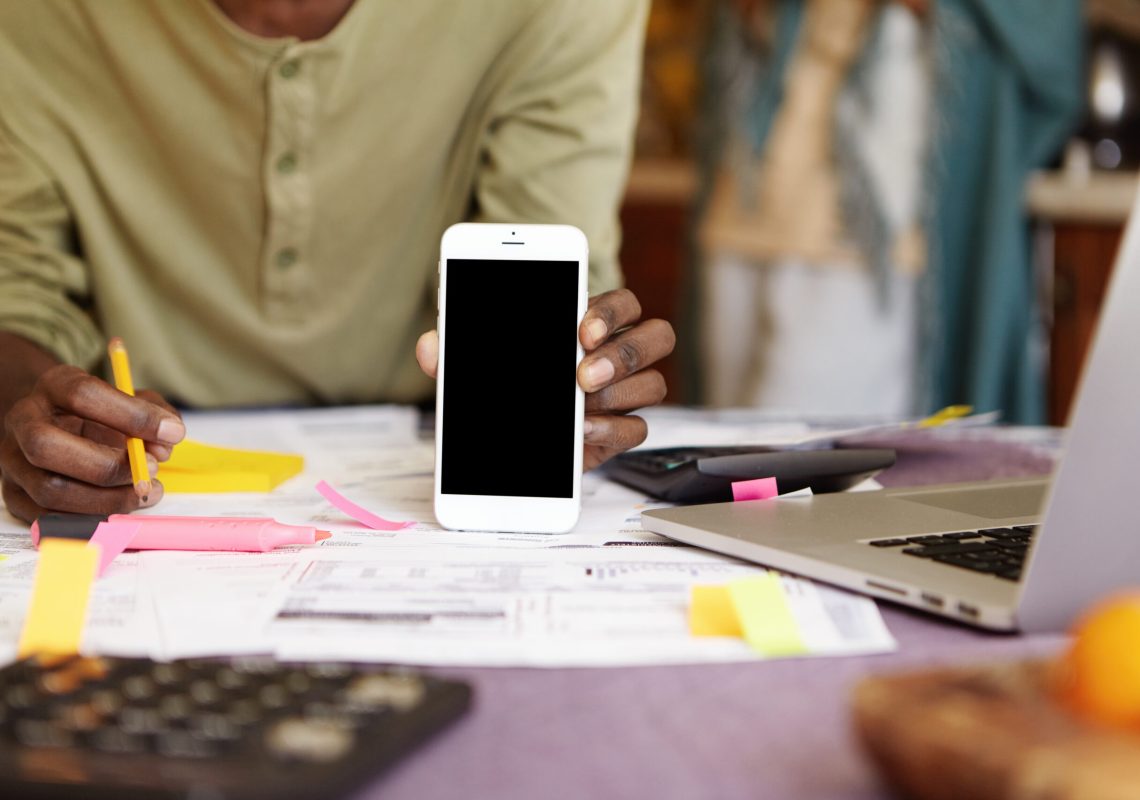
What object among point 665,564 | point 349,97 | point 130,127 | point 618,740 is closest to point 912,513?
point 665,564

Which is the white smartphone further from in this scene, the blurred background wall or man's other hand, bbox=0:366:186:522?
the blurred background wall

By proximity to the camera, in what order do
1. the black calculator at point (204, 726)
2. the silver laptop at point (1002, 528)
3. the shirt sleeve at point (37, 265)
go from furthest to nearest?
the shirt sleeve at point (37, 265), the silver laptop at point (1002, 528), the black calculator at point (204, 726)

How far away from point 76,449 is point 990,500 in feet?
1.91

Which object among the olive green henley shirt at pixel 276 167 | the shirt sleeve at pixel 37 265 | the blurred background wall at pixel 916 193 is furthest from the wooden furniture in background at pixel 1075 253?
the shirt sleeve at pixel 37 265

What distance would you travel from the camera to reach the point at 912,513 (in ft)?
2.39

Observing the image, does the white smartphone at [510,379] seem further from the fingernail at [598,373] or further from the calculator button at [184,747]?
the calculator button at [184,747]

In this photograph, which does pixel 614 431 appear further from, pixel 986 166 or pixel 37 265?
pixel 986 166

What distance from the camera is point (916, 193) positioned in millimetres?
2248

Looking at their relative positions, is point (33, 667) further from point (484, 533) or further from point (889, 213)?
point (889, 213)

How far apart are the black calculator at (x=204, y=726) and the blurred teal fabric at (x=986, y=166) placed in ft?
6.60

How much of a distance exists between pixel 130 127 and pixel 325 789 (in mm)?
968

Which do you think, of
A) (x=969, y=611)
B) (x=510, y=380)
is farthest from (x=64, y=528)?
(x=969, y=611)

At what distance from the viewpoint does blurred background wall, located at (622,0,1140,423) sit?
221 centimetres

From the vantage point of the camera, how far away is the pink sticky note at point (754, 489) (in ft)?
2.60
